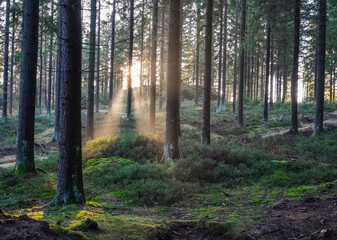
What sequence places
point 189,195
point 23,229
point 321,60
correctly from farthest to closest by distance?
point 321,60
point 189,195
point 23,229

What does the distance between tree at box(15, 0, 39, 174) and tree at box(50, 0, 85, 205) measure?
3880 mm

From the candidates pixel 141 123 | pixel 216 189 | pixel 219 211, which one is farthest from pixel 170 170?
pixel 141 123

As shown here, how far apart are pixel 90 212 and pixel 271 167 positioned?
6514 mm

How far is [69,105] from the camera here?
18.5 ft

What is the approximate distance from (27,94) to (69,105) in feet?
13.5

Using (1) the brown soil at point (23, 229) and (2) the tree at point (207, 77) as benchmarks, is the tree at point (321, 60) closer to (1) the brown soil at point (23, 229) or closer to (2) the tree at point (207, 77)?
(2) the tree at point (207, 77)

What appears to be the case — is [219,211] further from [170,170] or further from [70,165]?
[70,165]

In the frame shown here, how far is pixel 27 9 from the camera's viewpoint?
8.74 metres

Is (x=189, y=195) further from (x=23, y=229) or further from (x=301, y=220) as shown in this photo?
(x=23, y=229)

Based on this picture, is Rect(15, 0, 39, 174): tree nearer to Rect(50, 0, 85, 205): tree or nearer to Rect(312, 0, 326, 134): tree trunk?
Rect(50, 0, 85, 205): tree

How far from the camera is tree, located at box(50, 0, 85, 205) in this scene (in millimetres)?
5598

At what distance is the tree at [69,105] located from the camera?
220 inches

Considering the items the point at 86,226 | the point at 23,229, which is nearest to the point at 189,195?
the point at 86,226

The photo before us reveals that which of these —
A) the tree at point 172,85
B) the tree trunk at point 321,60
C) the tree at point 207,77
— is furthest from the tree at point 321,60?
the tree at point 172,85
